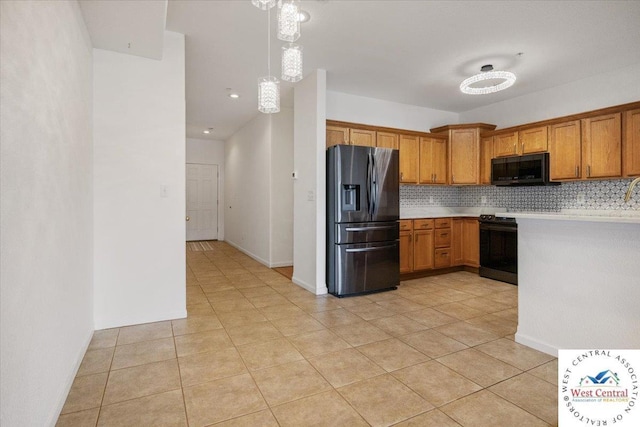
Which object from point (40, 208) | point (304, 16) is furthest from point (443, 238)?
Result: point (40, 208)

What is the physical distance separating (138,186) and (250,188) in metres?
3.74

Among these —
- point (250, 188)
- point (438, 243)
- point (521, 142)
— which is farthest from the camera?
point (250, 188)

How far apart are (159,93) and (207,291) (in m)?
2.36

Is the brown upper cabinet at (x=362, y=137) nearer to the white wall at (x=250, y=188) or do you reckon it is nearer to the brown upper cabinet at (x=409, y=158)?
the brown upper cabinet at (x=409, y=158)

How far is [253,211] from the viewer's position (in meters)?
6.54

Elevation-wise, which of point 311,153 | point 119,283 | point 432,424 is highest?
point 311,153

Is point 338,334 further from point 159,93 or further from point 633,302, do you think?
point 159,93

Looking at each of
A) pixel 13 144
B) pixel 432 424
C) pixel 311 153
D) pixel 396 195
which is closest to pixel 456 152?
pixel 396 195

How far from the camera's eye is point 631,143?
146 inches

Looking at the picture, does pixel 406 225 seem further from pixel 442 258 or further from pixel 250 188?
pixel 250 188

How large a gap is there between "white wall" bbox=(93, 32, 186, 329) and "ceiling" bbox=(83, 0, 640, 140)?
0.47m

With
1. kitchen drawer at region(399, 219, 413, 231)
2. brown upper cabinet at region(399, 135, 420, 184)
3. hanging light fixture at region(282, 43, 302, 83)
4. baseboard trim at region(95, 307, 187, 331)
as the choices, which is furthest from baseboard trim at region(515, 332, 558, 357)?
baseboard trim at region(95, 307, 187, 331)

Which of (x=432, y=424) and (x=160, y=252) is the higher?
(x=160, y=252)

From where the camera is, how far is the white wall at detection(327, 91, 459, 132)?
488 centimetres
